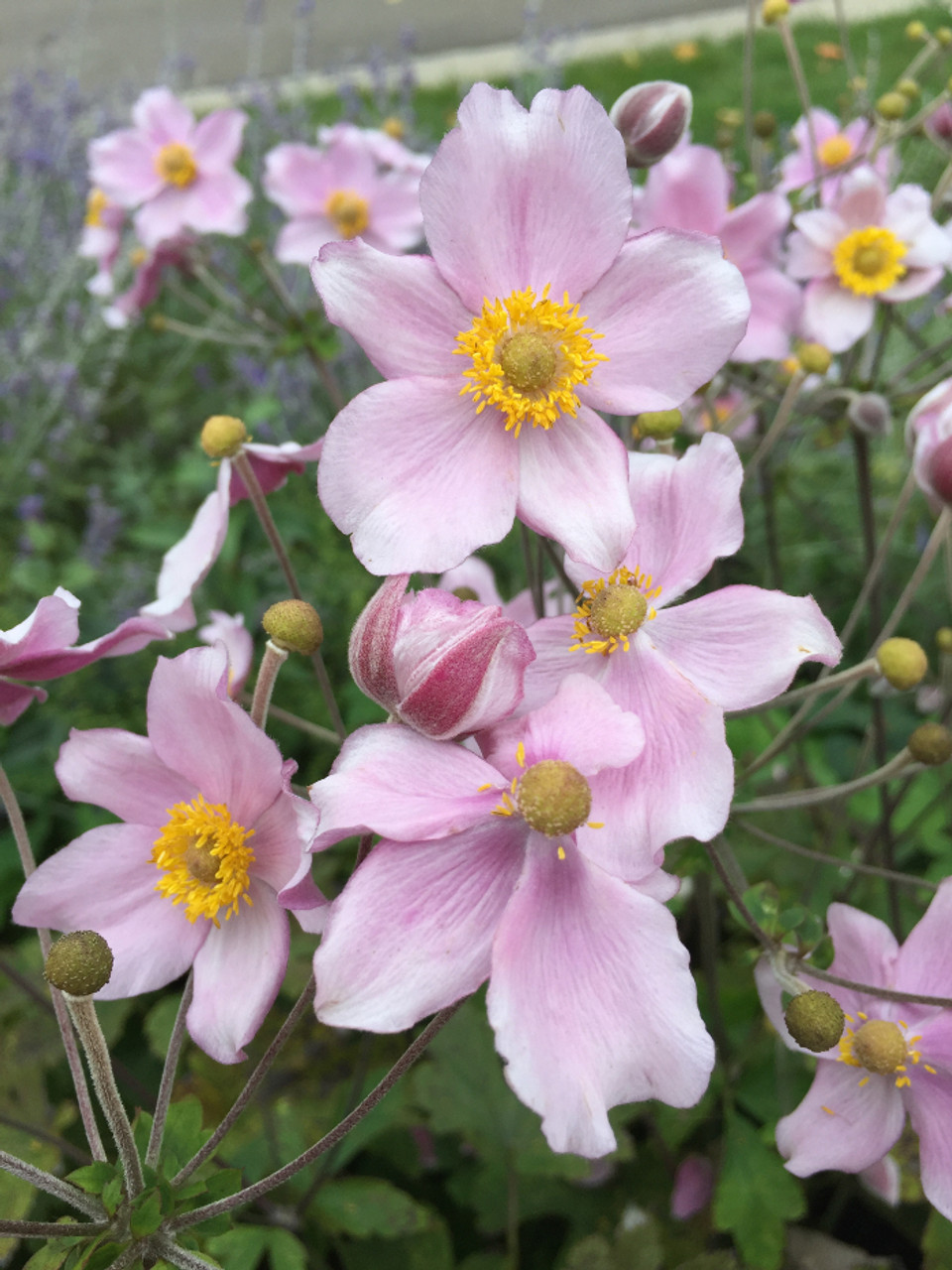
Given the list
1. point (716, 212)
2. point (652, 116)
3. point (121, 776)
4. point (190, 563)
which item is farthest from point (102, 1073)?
point (716, 212)

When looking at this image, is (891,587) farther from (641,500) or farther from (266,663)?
(266,663)

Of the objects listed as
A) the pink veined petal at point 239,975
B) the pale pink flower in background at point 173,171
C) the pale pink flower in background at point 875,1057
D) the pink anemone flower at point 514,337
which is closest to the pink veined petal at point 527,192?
the pink anemone flower at point 514,337

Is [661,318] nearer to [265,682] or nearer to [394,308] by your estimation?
[394,308]

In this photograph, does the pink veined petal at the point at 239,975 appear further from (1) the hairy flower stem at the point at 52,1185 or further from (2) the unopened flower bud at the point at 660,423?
(2) the unopened flower bud at the point at 660,423

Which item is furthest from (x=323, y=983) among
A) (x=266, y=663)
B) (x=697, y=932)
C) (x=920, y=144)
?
(x=920, y=144)

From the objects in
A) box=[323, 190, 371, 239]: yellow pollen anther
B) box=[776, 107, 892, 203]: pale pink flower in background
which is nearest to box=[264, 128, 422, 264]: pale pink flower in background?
box=[323, 190, 371, 239]: yellow pollen anther

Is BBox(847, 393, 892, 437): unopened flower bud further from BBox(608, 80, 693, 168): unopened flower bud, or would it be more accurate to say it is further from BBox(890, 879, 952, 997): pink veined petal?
BBox(890, 879, 952, 997): pink veined petal

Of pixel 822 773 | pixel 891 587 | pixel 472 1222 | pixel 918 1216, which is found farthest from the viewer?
pixel 891 587
